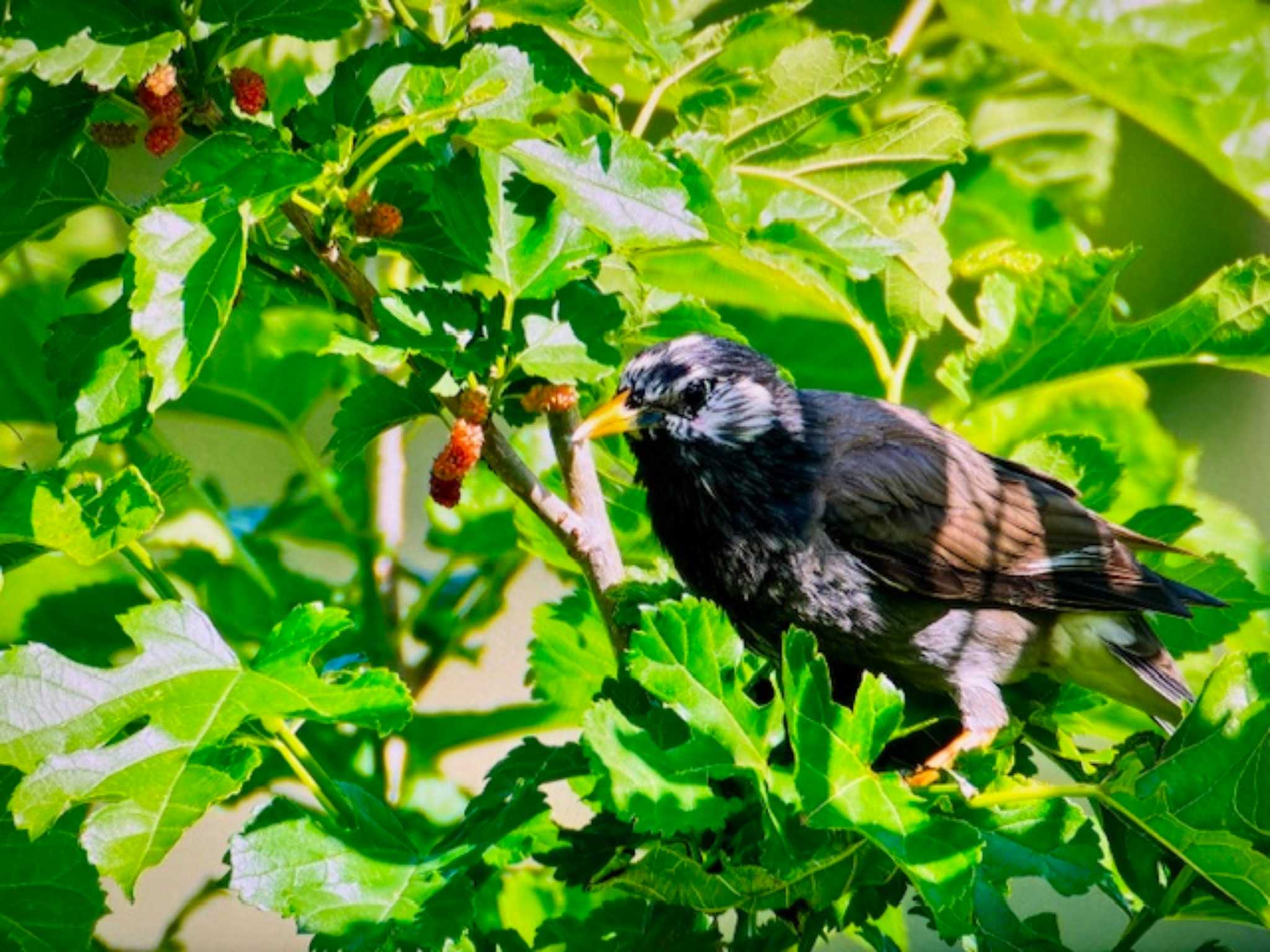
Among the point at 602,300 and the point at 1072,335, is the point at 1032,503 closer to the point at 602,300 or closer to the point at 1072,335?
the point at 1072,335

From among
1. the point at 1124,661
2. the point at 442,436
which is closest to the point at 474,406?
the point at 1124,661

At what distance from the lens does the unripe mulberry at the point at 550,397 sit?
171cm

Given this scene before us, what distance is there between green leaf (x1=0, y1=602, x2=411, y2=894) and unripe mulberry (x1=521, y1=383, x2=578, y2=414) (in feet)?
1.01

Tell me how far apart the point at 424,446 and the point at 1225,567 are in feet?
5.59

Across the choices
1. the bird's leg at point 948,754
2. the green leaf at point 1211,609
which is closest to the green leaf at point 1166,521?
the green leaf at point 1211,609

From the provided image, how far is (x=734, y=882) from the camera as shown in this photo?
4.99ft

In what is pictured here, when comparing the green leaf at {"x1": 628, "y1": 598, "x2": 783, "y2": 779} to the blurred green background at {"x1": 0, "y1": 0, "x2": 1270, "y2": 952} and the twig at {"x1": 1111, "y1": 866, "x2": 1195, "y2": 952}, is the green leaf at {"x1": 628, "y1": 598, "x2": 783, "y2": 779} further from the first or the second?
the blurred green background at {"x1": 0, "y1": 0, "x2": 1270, "y2": 952}

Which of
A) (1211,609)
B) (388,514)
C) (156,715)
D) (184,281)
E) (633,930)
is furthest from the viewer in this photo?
(388,514)

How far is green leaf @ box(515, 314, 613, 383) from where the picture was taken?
1628mm

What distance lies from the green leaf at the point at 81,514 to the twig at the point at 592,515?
425mm

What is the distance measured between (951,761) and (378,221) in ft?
2.77

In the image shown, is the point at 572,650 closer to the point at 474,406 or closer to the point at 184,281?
the point at 474,406

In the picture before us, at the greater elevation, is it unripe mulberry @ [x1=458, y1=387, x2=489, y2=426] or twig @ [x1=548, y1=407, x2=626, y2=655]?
unripe mulberry @ [x1=458, y1=387, x2=489, y2=426]

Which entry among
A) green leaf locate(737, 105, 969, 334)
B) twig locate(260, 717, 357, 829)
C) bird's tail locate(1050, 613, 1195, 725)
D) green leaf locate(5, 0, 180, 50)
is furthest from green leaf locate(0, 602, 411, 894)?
bird's tail locate(1050, 613, 1195, 725)
